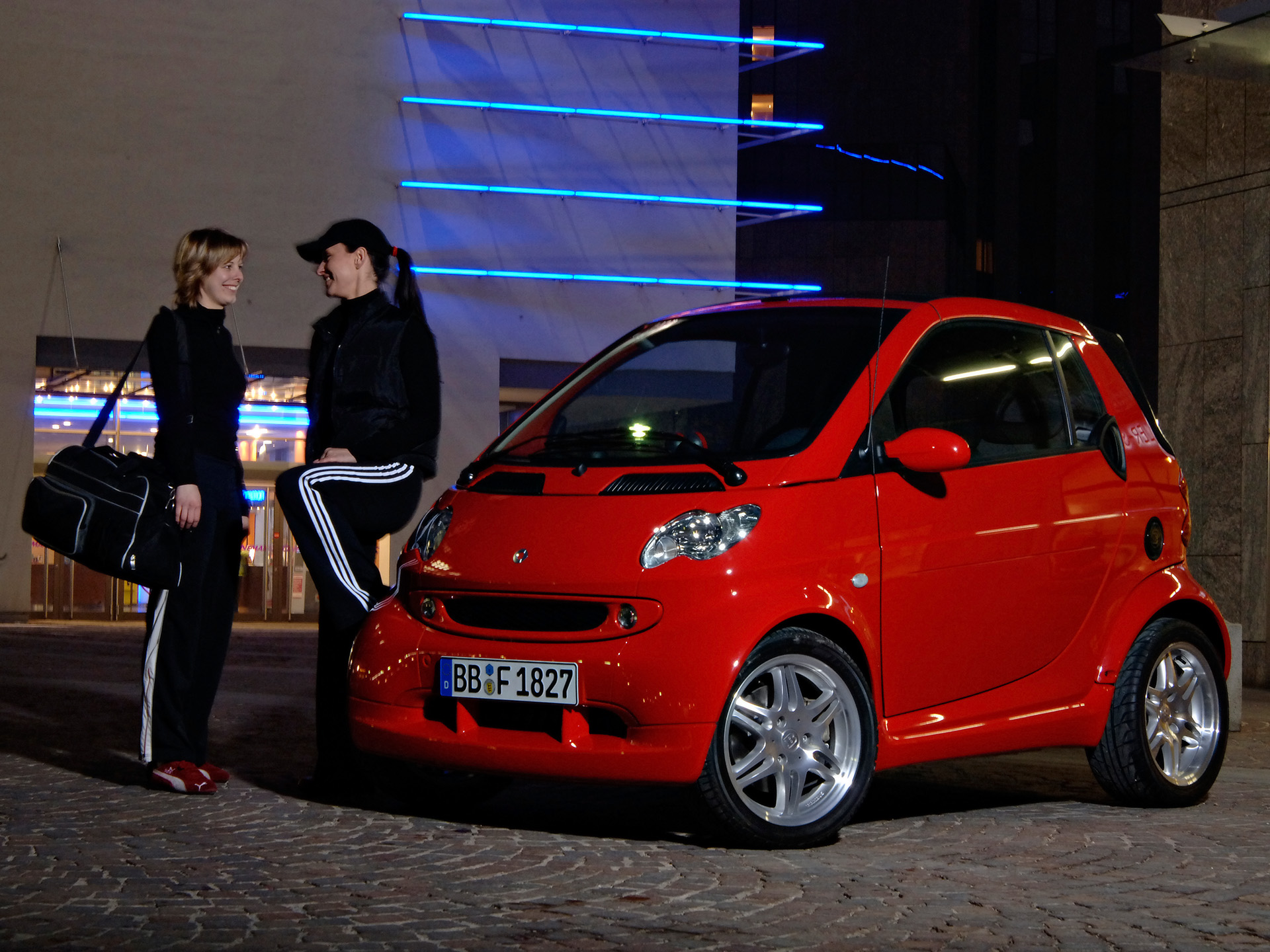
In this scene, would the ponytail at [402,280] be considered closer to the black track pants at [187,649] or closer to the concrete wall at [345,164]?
the black track pants at [187,649]

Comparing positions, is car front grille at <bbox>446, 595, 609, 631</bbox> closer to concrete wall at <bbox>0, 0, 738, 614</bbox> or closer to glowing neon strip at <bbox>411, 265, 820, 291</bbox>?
concrete wall at <bbox>0, 0, 738, 614</bbox>

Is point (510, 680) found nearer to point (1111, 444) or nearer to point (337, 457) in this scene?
point (337, 457)

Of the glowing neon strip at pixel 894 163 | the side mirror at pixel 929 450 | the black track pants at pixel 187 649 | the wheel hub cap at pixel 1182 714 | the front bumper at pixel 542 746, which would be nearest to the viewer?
the front bumper at pixel 542 746

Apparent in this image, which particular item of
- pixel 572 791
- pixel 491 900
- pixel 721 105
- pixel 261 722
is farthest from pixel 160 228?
pixel 491 900

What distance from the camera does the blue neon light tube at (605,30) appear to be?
2414 cm

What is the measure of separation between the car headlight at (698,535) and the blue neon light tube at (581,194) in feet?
63.6

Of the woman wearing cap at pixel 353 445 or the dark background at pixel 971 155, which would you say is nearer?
A: the woman wearing cap at pixel 353 445

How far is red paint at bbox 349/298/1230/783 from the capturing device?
5152 millimetres

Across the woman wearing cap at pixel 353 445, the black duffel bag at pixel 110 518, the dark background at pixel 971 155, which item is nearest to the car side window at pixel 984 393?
the woman wearing cap at pixel 353 445

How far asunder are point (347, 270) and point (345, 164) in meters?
17.8

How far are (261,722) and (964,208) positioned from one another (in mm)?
51106

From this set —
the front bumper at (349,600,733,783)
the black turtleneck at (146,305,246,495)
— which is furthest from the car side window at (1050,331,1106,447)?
the black turtleneck at (146,305,246,495)

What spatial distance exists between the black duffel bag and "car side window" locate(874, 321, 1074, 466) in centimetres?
251

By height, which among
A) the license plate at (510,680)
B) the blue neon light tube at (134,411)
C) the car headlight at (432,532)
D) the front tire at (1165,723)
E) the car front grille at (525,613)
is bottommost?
the front tire at (1165,723)
